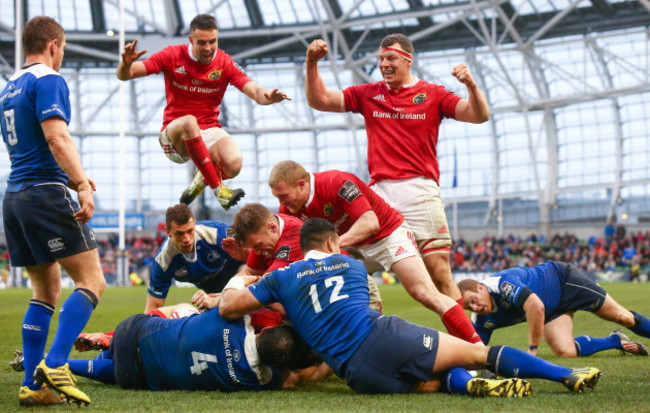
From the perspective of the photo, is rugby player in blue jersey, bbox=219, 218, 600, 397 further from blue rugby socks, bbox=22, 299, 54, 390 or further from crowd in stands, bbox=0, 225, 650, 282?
crowd in stands, bbox=0, 225, 650, 282

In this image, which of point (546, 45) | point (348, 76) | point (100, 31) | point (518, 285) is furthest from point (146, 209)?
point (518, 285)

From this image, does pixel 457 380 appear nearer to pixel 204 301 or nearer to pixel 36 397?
pixel 204 301

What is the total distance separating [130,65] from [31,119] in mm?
1809

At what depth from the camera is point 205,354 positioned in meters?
5.34

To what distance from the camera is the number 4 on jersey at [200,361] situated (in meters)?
5.35

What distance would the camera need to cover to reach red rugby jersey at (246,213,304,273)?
568 cm

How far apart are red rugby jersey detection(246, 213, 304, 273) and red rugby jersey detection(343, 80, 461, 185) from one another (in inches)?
47.0

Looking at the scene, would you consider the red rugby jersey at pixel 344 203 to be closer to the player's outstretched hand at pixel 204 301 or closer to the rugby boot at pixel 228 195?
the player's outstretched hand at pixel 204 301

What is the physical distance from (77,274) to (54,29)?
1749mm

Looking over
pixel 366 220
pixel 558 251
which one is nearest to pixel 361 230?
pixel 366 220

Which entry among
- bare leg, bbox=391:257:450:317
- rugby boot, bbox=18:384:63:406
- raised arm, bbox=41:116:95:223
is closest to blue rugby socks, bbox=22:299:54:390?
rugby boot, bbox=18:384:63:406

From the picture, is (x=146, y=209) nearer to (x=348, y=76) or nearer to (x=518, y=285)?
(x=348, y=76)

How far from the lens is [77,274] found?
17.0 ft

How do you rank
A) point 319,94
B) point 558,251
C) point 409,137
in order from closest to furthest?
point 409,137 < point 319,94 < point 558,251
